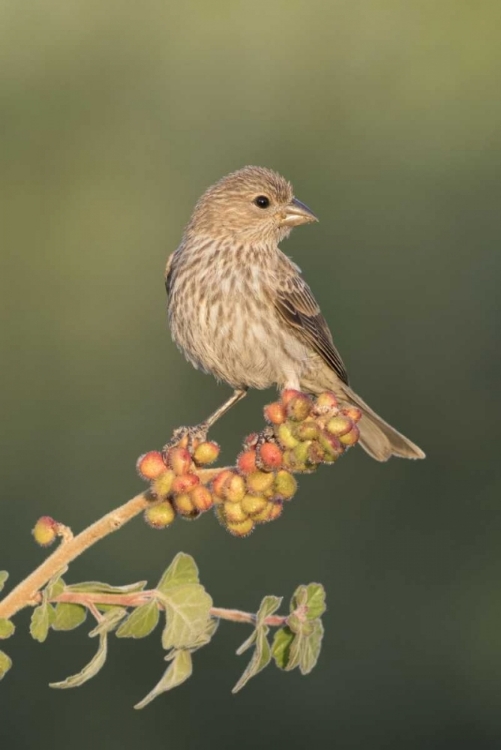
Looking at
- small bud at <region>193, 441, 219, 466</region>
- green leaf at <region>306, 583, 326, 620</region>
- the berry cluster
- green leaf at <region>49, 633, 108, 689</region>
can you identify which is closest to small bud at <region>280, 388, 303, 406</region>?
the berry cluster

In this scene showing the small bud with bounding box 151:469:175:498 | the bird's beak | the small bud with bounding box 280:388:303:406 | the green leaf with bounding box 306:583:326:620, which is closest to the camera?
the green leaf with bounding box 306:583:326:620

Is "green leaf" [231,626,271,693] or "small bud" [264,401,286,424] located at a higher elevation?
"small bud" [264,401,286,424]

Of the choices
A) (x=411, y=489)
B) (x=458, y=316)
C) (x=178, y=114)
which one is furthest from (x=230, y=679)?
(x=178, y=114)

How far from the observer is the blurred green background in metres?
9.01

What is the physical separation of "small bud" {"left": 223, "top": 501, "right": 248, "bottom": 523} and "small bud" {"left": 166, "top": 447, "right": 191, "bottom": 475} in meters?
0.12

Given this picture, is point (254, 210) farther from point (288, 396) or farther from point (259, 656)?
point (259, 656)

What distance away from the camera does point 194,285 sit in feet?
18.5

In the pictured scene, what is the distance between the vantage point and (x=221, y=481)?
3068 millimetres

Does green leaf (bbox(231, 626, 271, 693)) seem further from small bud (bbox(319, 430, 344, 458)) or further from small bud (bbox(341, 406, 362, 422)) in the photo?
small bud (bbox(341, 406, 362, 422))

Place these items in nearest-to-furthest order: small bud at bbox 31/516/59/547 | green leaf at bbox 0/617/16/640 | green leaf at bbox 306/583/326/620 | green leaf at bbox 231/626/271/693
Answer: green leaf at bbox 0/617/16/640
green leaf at bbox 231/626/271/693
green leaf at bbox 306/583/326/620
small bud at bbox 31/516/59/547

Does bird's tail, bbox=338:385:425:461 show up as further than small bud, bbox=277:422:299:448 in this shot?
Yes

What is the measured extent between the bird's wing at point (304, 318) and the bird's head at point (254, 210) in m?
0.27

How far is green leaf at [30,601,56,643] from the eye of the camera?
8.59 ft

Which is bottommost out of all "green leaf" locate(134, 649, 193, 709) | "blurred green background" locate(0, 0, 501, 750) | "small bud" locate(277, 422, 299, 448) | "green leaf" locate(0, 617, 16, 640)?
"blurred green background" locate(0, 0, 501, 750)
